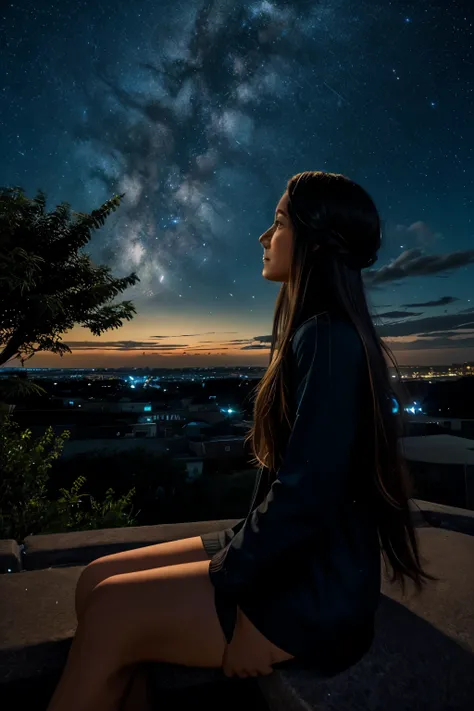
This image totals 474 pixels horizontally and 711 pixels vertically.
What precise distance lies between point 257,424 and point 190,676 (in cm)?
91

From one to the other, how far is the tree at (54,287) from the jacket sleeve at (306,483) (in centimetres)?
453

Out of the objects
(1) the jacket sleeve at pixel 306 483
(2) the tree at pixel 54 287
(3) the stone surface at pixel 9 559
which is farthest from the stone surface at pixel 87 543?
(2) the tree at pixel 54 287

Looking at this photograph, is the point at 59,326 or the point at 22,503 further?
the point at 59,326

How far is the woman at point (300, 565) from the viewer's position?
98 cm

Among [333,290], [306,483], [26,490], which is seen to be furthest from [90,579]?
[26,490]

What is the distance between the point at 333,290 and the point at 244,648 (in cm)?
92

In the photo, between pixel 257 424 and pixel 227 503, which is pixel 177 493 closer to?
pixel 227 503

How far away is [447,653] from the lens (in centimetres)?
144

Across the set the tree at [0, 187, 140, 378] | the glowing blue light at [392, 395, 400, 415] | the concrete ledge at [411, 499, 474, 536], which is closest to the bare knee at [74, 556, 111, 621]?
the glowing blue light at [392, 395, 400, 415]

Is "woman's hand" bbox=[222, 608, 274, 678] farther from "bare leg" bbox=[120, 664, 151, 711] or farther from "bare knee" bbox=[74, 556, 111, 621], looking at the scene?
"bare knee" bbox=[74, 556, 111, 621]

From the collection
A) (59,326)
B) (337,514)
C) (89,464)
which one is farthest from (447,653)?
(89,464)

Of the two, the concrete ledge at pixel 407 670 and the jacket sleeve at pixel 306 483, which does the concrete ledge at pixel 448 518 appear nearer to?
the concrete ledge at pixel 407 670

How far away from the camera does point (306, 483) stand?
98 cm

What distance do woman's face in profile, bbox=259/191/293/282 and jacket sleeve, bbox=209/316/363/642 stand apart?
41 centimetres
